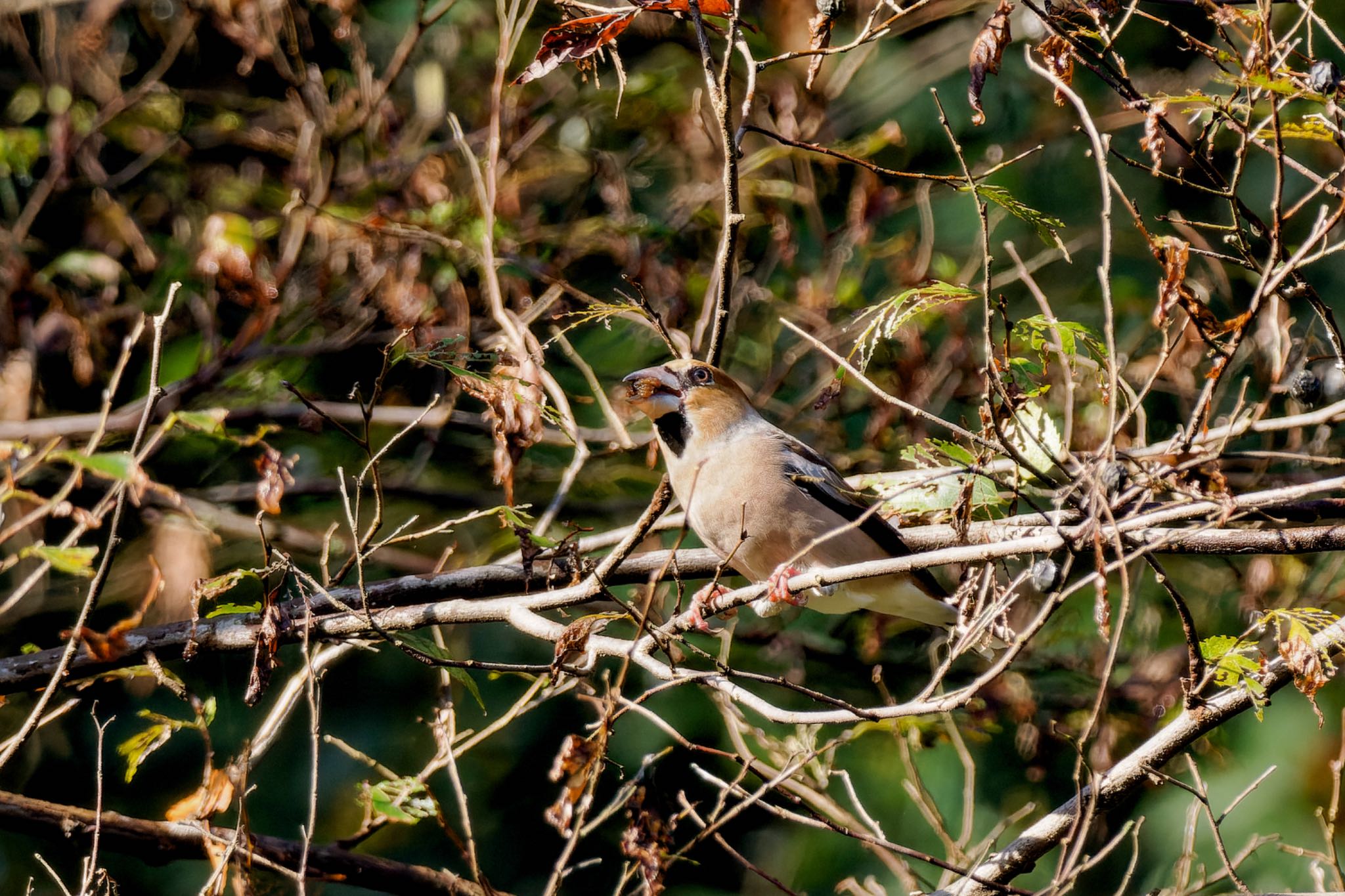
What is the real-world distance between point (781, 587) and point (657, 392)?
4.50ft

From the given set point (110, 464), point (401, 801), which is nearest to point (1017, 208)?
point (110, 464)

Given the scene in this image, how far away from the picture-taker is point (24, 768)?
6750 millimetres

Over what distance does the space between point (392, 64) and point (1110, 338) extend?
16.4ft

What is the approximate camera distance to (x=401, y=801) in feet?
12.7

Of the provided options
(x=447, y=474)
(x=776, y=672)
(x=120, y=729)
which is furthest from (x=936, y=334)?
(x=120, y=729)

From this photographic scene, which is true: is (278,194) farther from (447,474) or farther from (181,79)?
(447,474)

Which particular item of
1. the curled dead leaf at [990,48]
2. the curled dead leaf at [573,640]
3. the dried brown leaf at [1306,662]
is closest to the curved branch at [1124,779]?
the dried brown leaf at [1306,662]

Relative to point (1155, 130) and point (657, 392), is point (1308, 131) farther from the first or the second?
point (657, 392)

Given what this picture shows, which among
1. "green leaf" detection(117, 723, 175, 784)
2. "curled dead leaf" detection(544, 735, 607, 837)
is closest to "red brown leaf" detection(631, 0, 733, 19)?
"curled dead leaf" detection(544, 735, 607, 837)

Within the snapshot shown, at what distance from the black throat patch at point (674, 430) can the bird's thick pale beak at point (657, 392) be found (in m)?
0.03

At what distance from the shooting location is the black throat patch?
15.7ft

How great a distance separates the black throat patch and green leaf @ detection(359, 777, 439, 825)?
5.28 feet

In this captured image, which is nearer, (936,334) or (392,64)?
(392,64)

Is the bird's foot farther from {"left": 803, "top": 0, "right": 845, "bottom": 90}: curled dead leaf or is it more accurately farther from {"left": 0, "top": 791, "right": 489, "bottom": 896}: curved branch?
{"left": 803, "top": 0, "right": 845, "bottom": 90}: curled dead leaf
